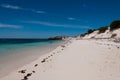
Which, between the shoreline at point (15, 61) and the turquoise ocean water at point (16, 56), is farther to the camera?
the turquoise ocean water at point (16, 56)

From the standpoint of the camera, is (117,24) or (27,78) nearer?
(27,78)

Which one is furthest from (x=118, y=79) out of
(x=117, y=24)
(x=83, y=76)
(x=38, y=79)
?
(x=117, y=24)

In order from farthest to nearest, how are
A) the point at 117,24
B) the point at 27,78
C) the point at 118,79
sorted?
the point at 117,24 → the point at 27,78 → the point at 118,79

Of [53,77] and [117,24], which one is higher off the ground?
[117,24]

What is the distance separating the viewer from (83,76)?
233 inches

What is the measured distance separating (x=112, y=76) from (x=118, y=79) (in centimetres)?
39

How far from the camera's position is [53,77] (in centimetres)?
604

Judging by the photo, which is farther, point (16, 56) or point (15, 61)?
point (16, 56)

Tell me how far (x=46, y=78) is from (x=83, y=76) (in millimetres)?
1528

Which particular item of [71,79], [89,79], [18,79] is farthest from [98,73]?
[18,79]

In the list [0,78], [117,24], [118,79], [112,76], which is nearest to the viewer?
[118,79]

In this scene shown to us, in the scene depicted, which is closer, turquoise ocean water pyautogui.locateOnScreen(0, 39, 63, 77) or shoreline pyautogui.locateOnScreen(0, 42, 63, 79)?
shoreline pyautogui.locateOnScreen(0, 42, 63, 79)

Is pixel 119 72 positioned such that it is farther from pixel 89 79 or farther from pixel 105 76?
pixel 89 79

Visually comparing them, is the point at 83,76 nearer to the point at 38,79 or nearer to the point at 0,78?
the point at 38,79
